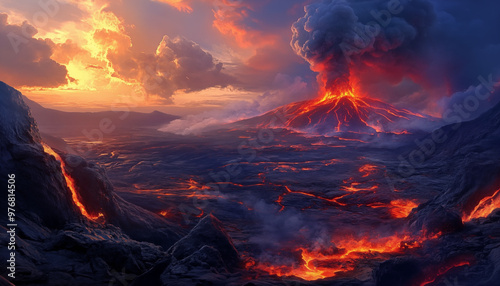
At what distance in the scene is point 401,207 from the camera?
19703mm

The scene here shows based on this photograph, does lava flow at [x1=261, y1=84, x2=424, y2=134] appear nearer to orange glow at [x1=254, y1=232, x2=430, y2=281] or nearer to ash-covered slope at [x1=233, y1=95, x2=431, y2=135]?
ash-covered slope at [x1=233, y1=95, x2=431, y2=135]

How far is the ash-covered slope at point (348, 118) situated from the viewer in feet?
238

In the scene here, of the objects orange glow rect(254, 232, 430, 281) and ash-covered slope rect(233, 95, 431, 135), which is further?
ash-covered slope rect(233, 95, 431, 135)

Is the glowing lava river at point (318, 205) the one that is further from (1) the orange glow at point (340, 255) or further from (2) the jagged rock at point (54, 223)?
(2) the jagged rock at point (54, 223)

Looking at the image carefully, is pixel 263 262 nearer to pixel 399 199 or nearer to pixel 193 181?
pixel 399 199

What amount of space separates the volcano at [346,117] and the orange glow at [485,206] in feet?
195

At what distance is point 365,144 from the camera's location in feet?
176

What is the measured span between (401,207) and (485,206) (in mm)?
8372

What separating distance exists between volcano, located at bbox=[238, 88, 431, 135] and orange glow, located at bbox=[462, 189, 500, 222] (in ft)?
195

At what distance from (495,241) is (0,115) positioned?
557 inches

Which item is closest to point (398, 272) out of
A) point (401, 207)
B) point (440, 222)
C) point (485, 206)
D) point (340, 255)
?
point (440, 222)

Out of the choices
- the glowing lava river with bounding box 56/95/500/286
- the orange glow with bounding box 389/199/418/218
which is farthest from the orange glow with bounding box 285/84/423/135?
the orange glow with bounding box 389/199/418/218

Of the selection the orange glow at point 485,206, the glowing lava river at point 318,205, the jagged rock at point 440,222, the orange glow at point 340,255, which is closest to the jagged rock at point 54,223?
the glowing lava river at point 318,205

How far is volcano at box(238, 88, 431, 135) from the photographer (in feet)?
238
